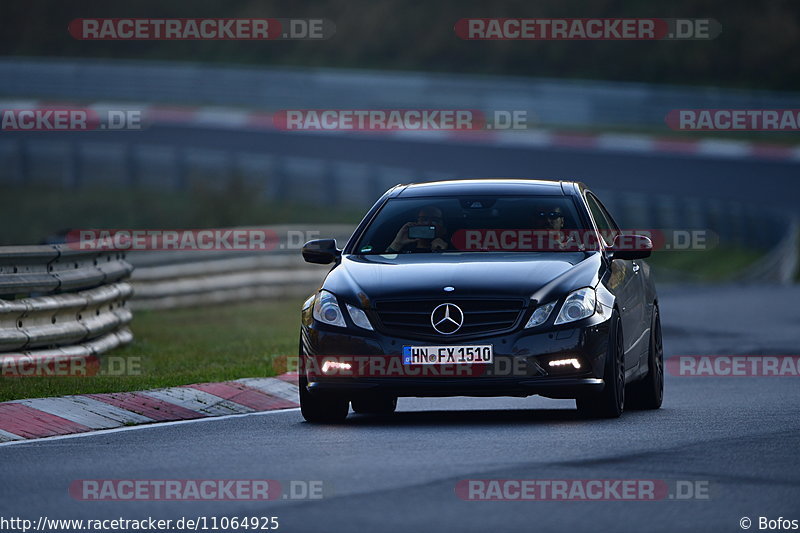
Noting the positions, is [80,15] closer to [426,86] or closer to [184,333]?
[426,86]

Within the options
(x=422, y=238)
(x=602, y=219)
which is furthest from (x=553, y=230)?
(x=602, y=219)

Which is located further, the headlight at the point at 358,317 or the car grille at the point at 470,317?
the headlight at the point at 358,317

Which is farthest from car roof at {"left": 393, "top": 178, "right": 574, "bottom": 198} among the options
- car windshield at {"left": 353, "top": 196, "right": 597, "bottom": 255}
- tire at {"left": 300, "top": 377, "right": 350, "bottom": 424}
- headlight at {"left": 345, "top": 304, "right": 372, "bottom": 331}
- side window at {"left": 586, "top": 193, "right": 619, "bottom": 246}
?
tire at {"left": 300, "top": 377, "right": 350, "bottom": 424}

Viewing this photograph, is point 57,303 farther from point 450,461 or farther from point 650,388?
point 450,461

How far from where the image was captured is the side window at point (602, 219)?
12.5 meters

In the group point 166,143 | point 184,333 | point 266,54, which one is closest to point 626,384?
point 184,333

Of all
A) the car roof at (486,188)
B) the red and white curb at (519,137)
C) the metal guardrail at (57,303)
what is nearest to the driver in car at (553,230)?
the car roof at (486,188)

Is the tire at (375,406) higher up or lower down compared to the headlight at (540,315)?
A: lower down

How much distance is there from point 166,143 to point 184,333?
1261 inches

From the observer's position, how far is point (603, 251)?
11.9 m

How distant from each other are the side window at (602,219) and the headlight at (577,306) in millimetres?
1369

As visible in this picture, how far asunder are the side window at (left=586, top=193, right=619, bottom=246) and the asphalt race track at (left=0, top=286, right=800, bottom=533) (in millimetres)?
1300

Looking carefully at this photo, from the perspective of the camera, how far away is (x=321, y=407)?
11.4m

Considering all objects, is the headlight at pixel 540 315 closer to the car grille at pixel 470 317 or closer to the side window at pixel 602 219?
the car grille at pixel 470 317
